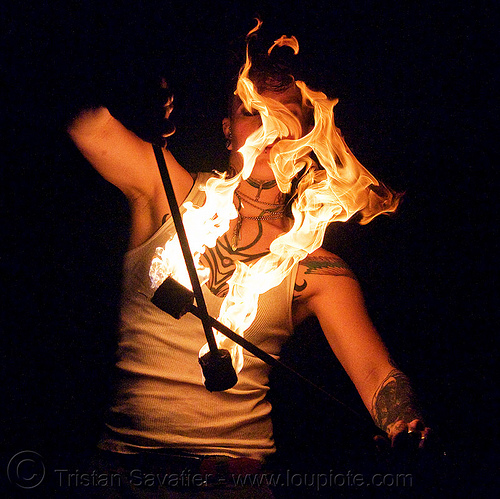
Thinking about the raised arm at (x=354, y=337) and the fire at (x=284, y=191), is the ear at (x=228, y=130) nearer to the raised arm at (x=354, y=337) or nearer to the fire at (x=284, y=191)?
the fire at (x=284, y=191)

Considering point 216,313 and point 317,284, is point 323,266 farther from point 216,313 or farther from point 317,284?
point 216,313

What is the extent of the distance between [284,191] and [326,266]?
1.80 feet

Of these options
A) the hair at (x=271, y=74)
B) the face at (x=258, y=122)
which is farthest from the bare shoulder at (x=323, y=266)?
the hair at (x=271, y=74)

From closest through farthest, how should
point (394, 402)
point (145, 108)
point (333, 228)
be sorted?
point (145, 108) → point (394, 402) → point (333, 228)

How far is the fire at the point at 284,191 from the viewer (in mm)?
2176

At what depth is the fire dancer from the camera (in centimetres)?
204

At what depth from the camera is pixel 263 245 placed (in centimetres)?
252

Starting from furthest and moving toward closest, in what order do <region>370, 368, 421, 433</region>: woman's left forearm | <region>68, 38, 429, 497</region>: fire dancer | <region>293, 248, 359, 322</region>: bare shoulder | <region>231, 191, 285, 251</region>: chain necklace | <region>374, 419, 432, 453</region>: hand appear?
<region>231, 191, 285, 251</region>: chain necklace, <region>293, 248, 359, 322</region>: bare shoulder, <region>68, 38, 429, 497</region>: fire dancer, <region>370, 368, 421, 433</region>: woman's left forearm, <region>374, 419, 432, 453</region>: hand

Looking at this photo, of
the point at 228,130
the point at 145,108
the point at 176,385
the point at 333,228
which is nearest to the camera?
the point at 145,108

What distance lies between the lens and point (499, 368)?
3004 millimetres

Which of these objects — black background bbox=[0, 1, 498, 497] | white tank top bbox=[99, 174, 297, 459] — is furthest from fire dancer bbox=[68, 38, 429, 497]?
black background bbox=[0, 1, 498, 497]

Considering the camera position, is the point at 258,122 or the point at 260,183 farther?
the point at 260,183

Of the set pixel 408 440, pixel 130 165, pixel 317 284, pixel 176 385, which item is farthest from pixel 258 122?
pixel 408 440

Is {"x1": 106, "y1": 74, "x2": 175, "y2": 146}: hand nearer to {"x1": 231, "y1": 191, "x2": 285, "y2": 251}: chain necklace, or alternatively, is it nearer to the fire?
the fire
